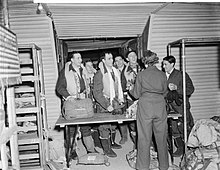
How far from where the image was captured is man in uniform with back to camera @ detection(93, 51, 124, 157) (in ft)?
14.2

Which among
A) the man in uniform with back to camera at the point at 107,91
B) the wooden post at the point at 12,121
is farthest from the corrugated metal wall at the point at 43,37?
the wooden post at the point at 12,121

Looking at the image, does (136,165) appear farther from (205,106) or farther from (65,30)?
(65,30)

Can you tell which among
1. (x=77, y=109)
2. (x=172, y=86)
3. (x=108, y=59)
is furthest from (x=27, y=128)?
(x=172, y=86)

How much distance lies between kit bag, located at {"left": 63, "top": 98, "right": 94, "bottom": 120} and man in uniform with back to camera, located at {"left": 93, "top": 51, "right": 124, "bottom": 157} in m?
0.39

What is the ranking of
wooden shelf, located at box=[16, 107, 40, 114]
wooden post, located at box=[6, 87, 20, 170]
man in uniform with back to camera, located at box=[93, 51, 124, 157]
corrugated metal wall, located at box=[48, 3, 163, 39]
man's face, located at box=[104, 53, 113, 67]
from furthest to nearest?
man's face, located at box=[104, 53, 113, 67] → man in uniform with back to camera, located at box=[93, 51, 124, 157] → corrugated metal wall, located at box=[48, 3, 163, 39] → wooden shelf, located at box=[16, 107, 40, 114] → wooden post, located at box=[6, 87, 20, 170]

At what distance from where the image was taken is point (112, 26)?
463 cm

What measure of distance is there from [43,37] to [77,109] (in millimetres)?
1395

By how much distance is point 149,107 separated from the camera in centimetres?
363

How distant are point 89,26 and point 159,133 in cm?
210

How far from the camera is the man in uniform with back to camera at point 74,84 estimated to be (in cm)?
416

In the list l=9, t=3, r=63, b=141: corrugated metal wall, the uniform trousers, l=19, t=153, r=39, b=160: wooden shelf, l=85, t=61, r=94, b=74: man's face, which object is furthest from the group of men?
l=19, t=153, r=39, b=160: wooden shelf

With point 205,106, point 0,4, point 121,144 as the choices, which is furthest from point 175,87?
point 0,4

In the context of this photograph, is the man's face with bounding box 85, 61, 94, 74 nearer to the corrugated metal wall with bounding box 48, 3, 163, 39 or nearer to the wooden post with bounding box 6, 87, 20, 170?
the corrugated metal wall with bounding box 48, 3, 163, 39

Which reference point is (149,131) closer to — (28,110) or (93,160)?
(93,160)
